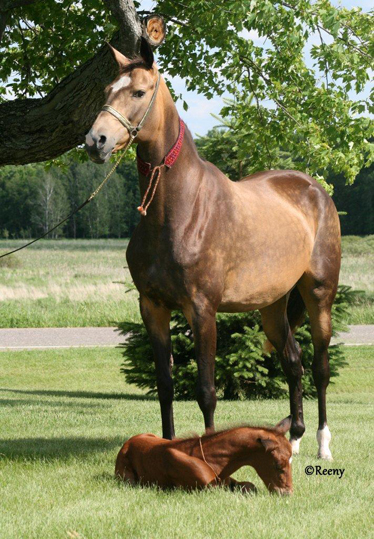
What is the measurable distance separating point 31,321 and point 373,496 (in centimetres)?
1701

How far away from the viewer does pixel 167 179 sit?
5.02 m

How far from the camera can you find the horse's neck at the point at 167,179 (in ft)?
16.3

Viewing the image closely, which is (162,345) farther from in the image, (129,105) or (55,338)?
(55,338)

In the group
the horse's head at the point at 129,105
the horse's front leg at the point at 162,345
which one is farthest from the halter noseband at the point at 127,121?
the horse's front leg at the point at 162,345

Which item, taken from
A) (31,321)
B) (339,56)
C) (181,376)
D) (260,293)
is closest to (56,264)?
(31,321)

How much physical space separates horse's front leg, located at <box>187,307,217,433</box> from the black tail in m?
1.78

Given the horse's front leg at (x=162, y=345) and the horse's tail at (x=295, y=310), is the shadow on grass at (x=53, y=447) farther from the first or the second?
the horse's tail at (x=295, y=310)

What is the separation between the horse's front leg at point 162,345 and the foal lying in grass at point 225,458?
2.17 feet

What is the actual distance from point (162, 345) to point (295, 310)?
1.75 metres

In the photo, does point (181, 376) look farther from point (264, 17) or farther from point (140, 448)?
point (140, 448)

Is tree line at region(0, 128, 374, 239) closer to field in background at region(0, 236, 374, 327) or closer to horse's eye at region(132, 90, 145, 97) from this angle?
field in background at region(0, 236, 374, 327)

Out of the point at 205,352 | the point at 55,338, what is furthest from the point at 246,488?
the point at 55,338

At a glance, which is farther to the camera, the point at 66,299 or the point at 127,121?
the point at 66,299

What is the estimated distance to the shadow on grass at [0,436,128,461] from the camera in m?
5.96
